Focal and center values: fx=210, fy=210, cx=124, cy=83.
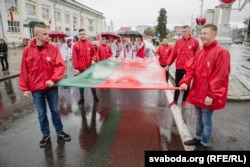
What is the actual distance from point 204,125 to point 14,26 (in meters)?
34.7

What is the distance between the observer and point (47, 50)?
3469mm

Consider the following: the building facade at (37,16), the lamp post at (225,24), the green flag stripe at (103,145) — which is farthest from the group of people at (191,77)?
the building facade at (37,16)

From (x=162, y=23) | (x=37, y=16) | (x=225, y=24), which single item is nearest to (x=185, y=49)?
(x=225, y=24)

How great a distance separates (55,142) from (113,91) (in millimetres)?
3820

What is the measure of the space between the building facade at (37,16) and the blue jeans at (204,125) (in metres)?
24.3

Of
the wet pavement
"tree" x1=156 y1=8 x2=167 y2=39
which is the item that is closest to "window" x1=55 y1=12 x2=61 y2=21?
the wet pavement

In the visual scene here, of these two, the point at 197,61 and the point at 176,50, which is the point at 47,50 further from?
the point at 176,50

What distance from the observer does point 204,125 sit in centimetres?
334

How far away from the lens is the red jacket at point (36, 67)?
11.1 feet

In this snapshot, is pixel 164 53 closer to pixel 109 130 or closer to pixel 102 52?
pixel 102 52

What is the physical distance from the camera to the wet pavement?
3367 millimetres

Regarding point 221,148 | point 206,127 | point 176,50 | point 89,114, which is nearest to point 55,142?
point 89,114

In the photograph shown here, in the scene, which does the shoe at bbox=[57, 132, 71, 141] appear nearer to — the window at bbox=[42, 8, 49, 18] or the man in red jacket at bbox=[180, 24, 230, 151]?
the man in red jacket at bbox=[180, 24, 230, 151]

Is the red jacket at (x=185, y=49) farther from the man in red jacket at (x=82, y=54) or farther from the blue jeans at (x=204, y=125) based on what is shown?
the man in red jacket at (x=82, y=54)
